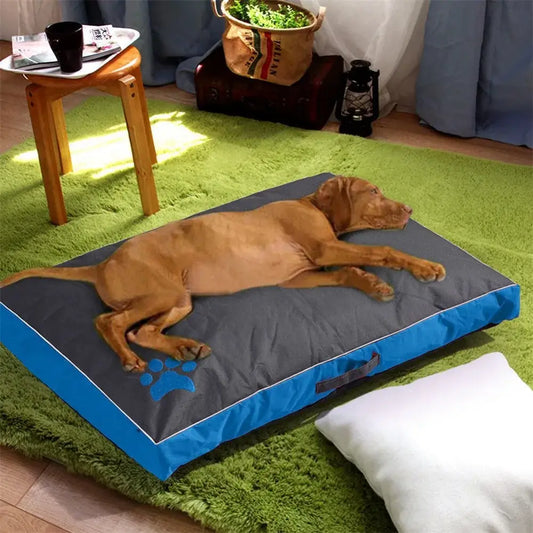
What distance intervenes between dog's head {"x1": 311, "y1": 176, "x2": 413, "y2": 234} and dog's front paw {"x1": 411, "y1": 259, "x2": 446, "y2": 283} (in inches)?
5.6

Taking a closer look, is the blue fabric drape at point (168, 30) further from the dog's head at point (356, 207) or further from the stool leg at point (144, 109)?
the dog's head at point (356, 207)

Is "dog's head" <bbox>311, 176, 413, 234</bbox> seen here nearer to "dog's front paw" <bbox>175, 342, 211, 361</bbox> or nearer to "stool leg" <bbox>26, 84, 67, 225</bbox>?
"dog's front paw" <bbox>175, 342, 211, 361</bbox>

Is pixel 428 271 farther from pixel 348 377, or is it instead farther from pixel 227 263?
pixel 227 263

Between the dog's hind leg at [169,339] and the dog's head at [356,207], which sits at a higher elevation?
the dog's head at [356,207]

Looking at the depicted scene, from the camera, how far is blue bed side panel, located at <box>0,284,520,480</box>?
4.35 feet

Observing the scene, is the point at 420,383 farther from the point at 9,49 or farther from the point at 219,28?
the point at 9,49

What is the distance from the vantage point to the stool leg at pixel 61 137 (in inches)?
85.8

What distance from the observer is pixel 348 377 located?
1.47m

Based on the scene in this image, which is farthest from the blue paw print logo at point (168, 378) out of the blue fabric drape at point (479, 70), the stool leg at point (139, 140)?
the blue fabric drape at point (479, 70)

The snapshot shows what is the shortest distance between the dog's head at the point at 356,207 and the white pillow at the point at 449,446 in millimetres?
396

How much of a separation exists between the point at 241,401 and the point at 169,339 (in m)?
0.19

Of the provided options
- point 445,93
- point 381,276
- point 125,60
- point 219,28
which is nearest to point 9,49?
point 219,28

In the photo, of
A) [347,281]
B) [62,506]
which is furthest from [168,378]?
[347,281]

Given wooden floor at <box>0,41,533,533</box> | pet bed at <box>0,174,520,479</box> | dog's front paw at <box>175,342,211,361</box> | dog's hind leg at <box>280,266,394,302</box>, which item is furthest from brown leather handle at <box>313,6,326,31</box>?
wooden floor at <box>0,41,533,533</box>
